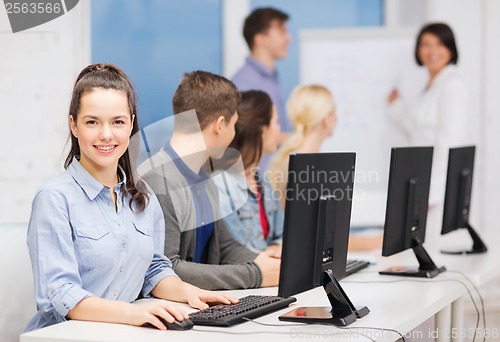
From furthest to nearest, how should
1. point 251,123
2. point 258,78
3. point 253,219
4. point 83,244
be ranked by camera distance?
point 258,78, point 251,123, point 253,219, point 83,244

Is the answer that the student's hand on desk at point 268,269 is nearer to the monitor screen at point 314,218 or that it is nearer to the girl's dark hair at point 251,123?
the monitor screen at point 314,218

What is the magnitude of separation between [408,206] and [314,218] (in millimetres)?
875

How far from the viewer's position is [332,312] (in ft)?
6.96

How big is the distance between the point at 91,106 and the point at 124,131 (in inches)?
4.2

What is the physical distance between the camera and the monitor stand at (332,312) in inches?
80.7

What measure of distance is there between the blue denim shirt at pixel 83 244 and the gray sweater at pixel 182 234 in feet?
0.55

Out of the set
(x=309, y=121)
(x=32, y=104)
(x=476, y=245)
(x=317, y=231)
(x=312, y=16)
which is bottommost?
(x=476, y=245)

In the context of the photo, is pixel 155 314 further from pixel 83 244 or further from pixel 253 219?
pixel 253 219

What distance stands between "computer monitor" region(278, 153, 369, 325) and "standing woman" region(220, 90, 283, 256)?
0.83 metres

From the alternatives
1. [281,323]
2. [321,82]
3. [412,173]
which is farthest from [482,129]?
[281,323]

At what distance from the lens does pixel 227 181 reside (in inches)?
116

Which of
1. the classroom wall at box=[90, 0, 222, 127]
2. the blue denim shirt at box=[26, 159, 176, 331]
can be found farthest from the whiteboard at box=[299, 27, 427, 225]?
the blue denim shirt at box=[26, 159, 176, 331]

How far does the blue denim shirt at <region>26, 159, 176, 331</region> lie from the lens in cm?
199

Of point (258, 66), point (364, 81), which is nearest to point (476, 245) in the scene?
point (364, 81)
